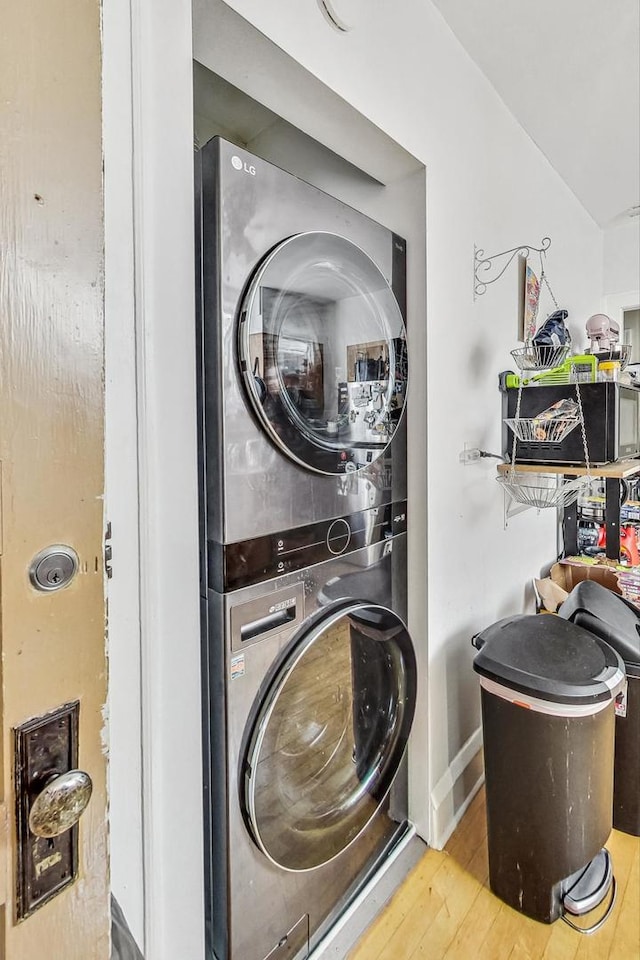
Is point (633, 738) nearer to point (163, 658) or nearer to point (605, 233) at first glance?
point (163, 658)

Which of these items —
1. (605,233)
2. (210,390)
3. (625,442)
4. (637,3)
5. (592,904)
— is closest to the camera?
(210,390)

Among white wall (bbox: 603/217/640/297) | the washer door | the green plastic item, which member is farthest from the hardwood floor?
white wall (bbox: 603/217/640/297)

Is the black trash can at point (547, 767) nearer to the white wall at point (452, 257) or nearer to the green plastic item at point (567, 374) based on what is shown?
the white wall at point (452, 257)

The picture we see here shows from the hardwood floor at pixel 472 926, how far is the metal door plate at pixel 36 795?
3.68 feet

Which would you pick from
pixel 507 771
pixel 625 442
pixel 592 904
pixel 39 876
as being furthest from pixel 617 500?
pixel 39 876

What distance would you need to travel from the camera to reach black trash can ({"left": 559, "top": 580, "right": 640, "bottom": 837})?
58.6 inches

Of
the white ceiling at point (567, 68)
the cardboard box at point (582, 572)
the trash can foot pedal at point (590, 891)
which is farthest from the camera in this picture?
the cardboard box at point (582, 572)

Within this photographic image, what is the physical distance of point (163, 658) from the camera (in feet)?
2.63

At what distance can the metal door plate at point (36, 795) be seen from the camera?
1.43 feet

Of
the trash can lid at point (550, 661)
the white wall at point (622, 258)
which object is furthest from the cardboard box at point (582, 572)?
the white wall at point (622, 258)

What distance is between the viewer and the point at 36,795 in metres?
0.44

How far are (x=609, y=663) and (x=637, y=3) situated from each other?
192cm

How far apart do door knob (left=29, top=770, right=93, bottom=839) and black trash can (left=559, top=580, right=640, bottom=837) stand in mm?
1557

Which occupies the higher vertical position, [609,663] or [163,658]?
[163,658]
